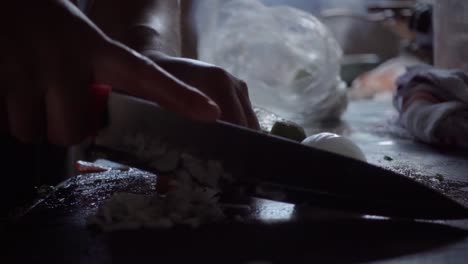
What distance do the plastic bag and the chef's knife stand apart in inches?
48.7

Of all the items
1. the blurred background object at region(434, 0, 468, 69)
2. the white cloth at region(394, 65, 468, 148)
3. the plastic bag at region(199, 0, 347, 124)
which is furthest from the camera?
the plastic bag at region(199, 0, 347, 124)

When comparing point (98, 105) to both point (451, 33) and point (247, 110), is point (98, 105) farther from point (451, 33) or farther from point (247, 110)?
point (451, 33)

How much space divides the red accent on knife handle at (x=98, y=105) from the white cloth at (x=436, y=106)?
0.88m

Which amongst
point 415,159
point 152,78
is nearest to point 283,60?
point 415,159

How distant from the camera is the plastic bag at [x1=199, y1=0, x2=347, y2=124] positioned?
6.97 feet

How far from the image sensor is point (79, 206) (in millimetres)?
991

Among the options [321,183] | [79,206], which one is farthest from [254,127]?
[79,206]

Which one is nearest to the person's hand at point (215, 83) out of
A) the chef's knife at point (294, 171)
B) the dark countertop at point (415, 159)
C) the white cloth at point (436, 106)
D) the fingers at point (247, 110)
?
the fingers at point (247, 110)

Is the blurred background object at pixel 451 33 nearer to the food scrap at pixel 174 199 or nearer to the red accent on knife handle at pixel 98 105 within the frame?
the food scrap at pixel 174 199

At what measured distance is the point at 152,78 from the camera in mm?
751

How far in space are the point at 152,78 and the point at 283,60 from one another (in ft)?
4.68

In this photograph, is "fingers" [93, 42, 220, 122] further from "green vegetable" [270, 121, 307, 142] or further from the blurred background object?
the blurred background object

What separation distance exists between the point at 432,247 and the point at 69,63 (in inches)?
18.9

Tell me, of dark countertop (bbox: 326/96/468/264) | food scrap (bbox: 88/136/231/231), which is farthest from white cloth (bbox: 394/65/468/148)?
food scrap (bbox: 88/136/231/231)
